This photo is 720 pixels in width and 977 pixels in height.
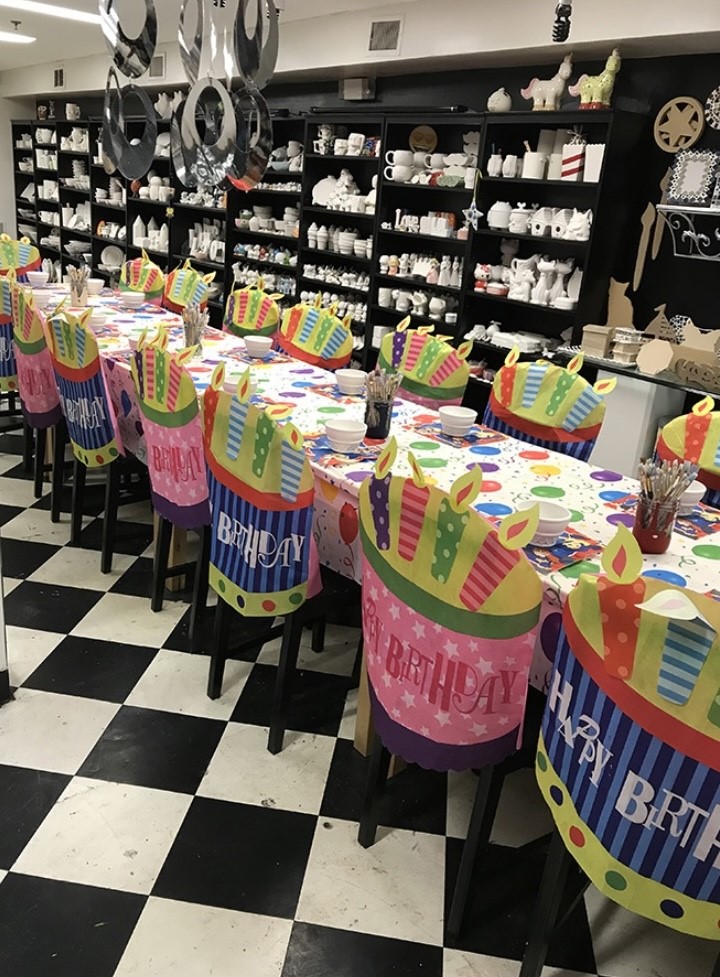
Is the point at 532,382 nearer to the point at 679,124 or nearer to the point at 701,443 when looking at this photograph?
the point at 701,443

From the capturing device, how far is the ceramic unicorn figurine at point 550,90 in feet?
13.0

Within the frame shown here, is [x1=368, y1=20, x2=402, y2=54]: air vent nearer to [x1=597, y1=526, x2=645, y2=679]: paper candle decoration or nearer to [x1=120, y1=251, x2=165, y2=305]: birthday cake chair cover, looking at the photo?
[x1=120, y1=251, x2=165, y2=305]: birthday cake chair cover

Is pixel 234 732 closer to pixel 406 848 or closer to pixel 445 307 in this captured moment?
pixel 406 848

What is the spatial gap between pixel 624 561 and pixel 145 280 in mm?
4440

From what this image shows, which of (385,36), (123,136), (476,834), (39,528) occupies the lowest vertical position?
(39,528)

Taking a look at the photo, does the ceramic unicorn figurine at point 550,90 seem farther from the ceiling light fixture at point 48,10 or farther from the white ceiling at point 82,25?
the ceiling light fixture at point 48,10

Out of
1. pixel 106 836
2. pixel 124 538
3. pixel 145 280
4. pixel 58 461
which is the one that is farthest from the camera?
pixel 145 280

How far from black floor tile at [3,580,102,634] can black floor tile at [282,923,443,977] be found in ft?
4.79

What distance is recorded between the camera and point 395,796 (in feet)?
6.86

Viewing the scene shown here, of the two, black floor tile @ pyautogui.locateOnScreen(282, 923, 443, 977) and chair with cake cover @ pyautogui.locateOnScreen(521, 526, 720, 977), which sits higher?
chair with cake cover @ pyautogui.locateOnScreen(521, 526, 720, 977)

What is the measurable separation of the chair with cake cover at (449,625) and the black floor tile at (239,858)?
396mm

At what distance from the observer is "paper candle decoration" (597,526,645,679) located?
112 centimetres

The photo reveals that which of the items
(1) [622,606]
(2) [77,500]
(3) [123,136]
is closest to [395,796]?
(1) [622,606]

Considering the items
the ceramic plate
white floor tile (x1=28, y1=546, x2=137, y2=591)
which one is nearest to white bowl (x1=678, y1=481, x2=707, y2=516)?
white floor tile (x1=28, y1=546, x2=137, y2=591)
